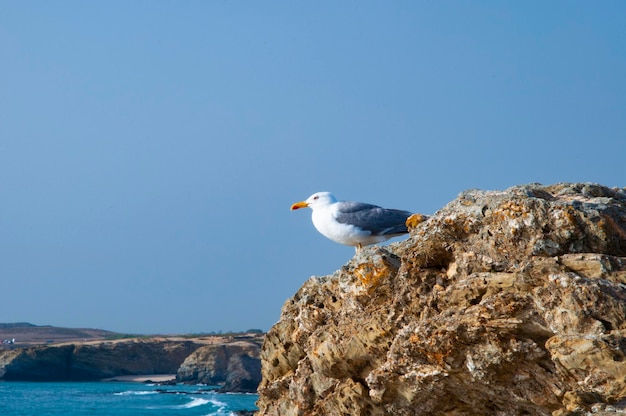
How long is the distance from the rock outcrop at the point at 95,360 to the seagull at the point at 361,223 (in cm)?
11770

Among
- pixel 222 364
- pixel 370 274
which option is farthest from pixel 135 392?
pixel 370 274

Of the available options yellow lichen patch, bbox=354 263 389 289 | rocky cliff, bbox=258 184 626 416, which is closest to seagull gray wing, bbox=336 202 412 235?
rocky cliff, bbox=258 184 626 416

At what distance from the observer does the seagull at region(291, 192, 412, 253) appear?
12219mm

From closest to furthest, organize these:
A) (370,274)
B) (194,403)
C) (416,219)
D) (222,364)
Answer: (370,274) → (416,219) → (194,403) → (222,364)

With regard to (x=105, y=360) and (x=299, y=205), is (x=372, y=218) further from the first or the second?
(x=105, y=360)

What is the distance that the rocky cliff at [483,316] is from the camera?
6957 mm

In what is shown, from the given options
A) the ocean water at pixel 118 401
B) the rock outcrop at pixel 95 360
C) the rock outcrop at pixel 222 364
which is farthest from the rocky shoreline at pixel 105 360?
the ocean water at pixel 118 401

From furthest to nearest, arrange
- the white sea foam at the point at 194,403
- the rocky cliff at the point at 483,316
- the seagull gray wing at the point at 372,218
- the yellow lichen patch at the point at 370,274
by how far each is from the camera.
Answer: the white sea foam at the point at 194,403 → the seagull gray wing at the point at 372,218 → the yellow lichen patch at the point at 370,274 → the rocky cliff at the point at 483,316

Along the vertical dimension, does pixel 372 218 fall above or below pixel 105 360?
below

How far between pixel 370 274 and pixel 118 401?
8814cm

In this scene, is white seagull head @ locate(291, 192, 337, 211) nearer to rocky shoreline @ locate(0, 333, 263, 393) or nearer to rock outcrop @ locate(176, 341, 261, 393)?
rock outcrop @ locate(176, 341, 261, 393)

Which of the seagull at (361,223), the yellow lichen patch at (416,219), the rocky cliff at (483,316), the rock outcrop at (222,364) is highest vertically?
the rock outcrop at (222,364)

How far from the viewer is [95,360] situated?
415 feet

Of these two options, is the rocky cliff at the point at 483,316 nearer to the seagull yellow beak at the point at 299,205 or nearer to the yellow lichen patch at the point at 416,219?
the yellow lichen patch at the point at 416,219
